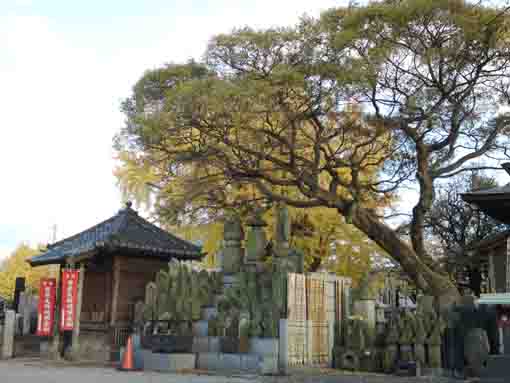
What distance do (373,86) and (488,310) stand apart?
25.0ft

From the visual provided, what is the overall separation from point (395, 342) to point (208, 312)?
17.3 feet

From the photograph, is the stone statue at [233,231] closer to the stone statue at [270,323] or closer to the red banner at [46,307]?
the stone statue at [270,323]

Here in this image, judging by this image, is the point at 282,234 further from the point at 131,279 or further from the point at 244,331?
the point at 131,279

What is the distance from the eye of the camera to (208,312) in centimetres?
1798

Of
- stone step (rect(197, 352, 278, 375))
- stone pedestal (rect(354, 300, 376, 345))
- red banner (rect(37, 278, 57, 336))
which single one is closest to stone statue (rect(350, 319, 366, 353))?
stone pedestal (rect(354, 300, 376, 345))

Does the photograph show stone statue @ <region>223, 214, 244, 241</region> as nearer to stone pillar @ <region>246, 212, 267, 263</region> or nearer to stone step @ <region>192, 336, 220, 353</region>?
stone pillar @ <region>246, 212, 267, 263</region>

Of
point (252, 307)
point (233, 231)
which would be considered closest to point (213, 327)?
point (252, 307)

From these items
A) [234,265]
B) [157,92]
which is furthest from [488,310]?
[157,92]

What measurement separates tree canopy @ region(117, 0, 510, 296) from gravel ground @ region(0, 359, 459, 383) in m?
6.00

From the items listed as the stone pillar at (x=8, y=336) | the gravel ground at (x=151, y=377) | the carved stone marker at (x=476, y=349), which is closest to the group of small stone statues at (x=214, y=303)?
the gravel ground at (x=151, y=377)

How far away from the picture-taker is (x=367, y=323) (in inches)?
680

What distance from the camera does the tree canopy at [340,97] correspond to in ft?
60.8

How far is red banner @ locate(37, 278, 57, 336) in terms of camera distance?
20.2 meters

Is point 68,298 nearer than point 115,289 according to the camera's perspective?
Yes
